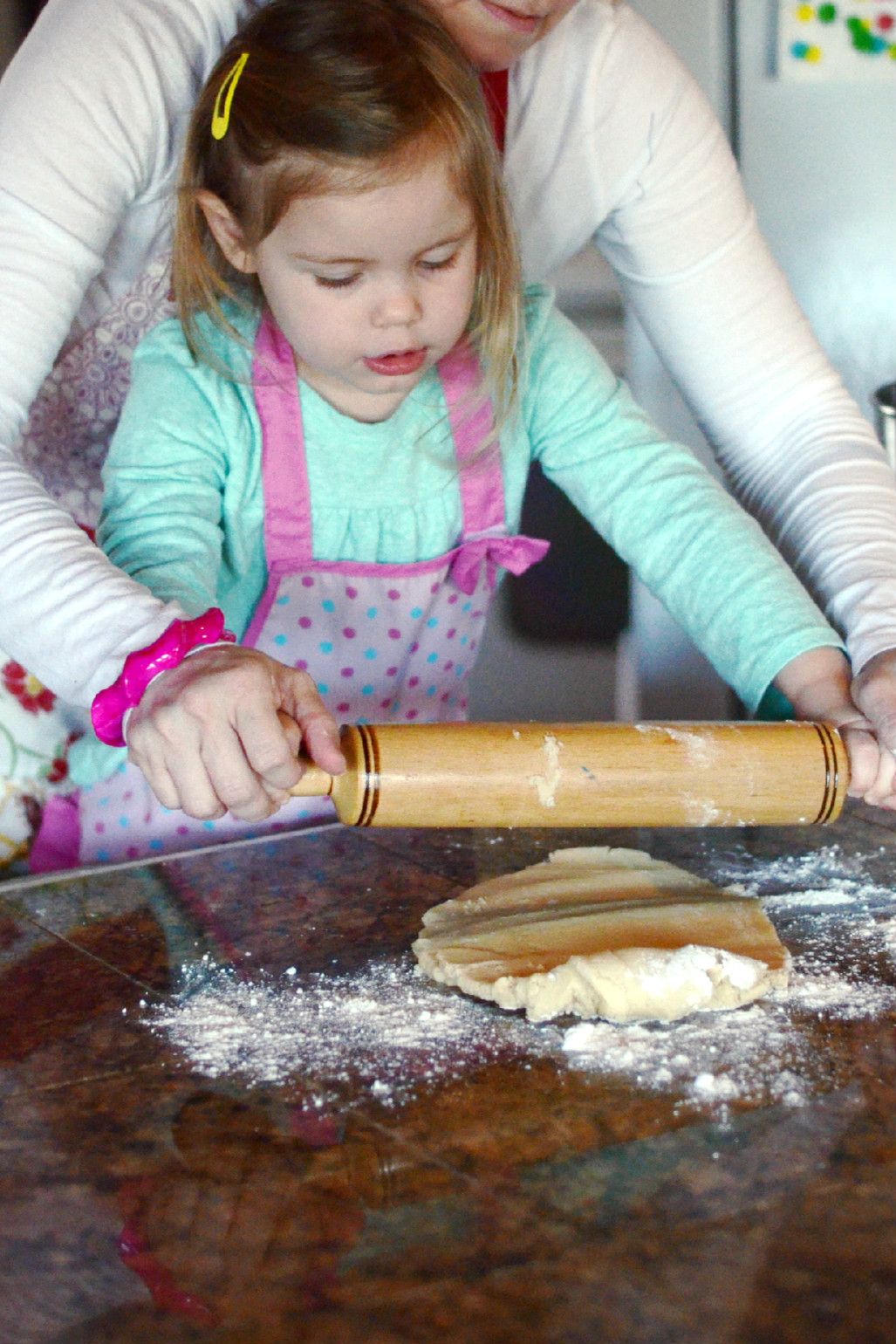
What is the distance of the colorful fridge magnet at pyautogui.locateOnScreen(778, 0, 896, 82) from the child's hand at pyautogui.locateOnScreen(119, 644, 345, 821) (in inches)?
68.7

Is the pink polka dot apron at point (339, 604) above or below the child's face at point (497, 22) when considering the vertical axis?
below

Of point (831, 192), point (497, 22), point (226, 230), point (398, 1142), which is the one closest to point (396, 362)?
point (226, 230)

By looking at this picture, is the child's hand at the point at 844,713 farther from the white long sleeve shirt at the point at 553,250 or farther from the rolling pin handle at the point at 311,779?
the rolling pin handle at the point at 311,779

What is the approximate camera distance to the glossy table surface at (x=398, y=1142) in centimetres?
59

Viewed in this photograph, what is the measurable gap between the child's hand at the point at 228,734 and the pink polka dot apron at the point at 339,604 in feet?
1.27

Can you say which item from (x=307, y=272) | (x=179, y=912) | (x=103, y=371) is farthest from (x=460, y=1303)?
(x=103, y=371)

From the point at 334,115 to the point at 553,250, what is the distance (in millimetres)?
444

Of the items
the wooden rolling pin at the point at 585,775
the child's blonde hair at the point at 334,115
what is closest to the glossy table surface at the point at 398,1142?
the wooden rolling pin at the point at 585,775

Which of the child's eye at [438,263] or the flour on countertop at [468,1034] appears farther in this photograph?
the child's eye at [438,263]

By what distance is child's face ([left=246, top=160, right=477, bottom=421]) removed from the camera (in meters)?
1.05

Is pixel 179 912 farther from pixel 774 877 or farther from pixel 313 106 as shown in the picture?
pixel 313 106

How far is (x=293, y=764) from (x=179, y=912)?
0.81 feet

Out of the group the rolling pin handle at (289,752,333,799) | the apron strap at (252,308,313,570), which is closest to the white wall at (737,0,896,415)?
the apron strap at (252,308,313,570)

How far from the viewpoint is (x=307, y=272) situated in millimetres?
1088
